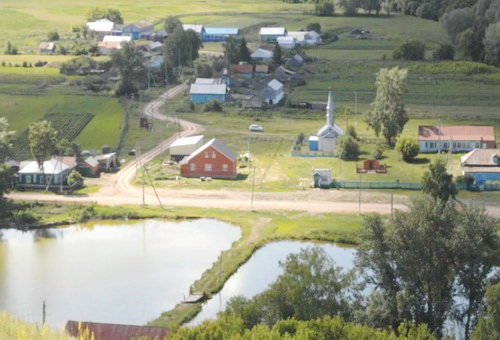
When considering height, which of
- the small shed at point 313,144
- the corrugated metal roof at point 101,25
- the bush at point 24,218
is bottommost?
the bush at point 24,218

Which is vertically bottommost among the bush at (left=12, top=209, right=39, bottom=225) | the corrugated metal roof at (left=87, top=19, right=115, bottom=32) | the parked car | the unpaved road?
the bush at (left=12, top=209, right=39, bottom=225)

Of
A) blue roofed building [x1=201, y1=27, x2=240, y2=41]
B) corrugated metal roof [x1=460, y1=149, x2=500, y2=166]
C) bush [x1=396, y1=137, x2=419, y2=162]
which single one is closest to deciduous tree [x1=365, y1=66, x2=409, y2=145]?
bush [x1=396, y1=137, x2=419, y2=162]

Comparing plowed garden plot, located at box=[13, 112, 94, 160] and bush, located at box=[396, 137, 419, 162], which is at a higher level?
bush, located at box=[396, 137, 419, 162]

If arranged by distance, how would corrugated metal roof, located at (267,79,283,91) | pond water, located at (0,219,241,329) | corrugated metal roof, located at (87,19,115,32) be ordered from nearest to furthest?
pond water, located at (0,219,241,329) < corrugated metal roof, located at (267,79,283,91) < corrugated metal roof, located at (87,19,115,32)

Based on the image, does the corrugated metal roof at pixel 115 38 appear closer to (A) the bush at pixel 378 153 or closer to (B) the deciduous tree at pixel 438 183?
(A) the bush at pixel 378 153

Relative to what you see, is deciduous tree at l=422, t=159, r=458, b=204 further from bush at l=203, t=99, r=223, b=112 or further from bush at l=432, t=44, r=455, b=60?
bush at l=432, t=44, r=455, b=60

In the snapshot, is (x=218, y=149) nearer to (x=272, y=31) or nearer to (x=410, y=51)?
(x=410, y=51)

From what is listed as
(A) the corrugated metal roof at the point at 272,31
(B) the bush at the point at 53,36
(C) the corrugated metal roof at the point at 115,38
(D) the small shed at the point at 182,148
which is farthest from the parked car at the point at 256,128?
(B) the bush at the point at 53,36

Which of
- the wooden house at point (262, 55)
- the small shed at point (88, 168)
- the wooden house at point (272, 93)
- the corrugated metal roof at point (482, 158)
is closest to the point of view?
the corrugated metal roof at point (482, 158)
